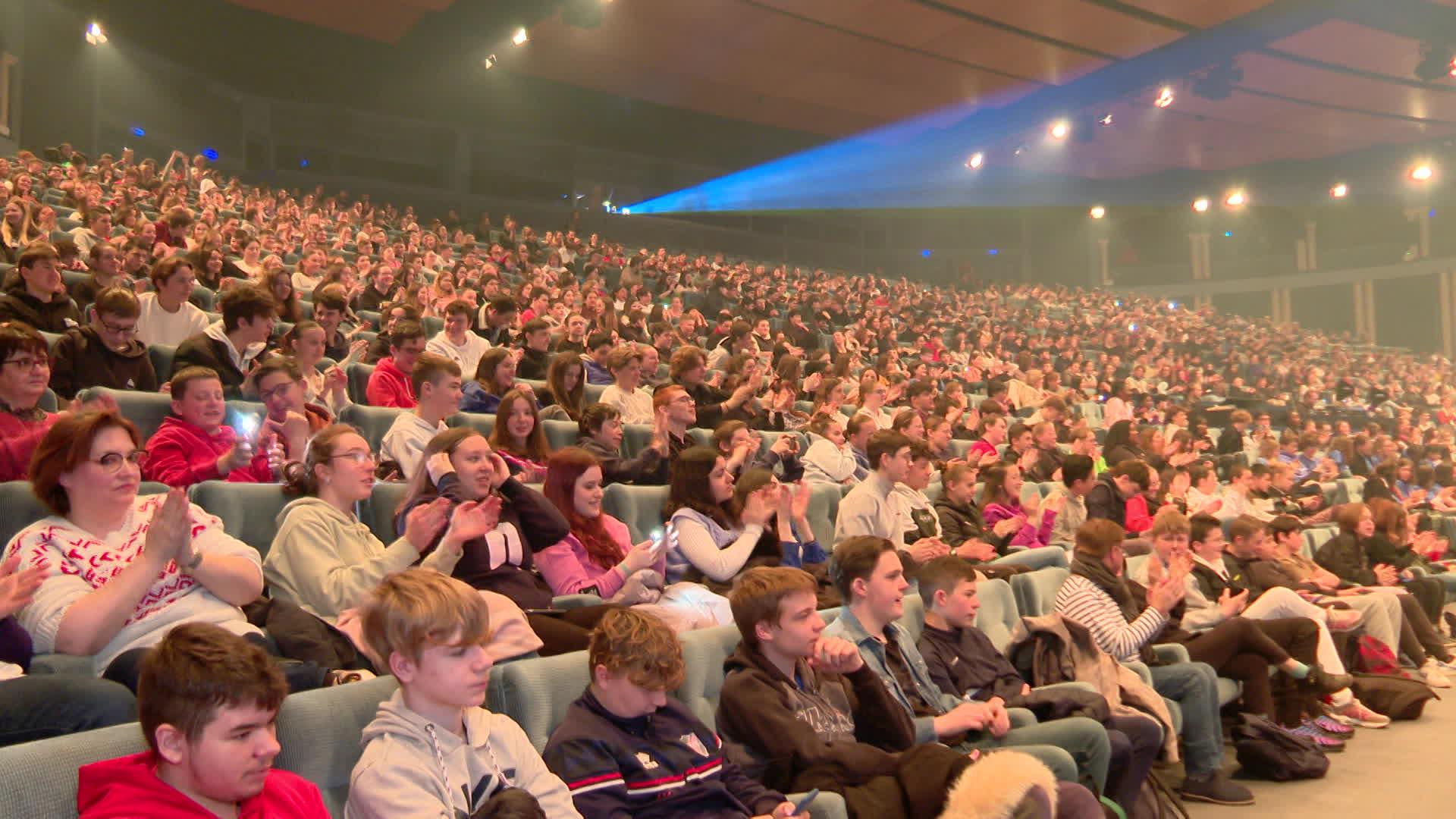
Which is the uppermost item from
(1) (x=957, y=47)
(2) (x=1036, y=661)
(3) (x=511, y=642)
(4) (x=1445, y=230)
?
(1) (x=957, y=47)

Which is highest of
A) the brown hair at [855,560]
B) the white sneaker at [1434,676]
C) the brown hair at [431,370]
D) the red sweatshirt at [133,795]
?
the brown hair at [431,370]

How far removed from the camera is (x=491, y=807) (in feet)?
5.22

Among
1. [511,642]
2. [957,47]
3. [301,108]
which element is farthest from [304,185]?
[511,642]

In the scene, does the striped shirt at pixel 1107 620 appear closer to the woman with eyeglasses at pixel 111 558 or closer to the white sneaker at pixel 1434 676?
the white sneaker at pixel 1434 676

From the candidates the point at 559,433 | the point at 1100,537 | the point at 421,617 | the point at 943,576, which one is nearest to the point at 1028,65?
the point at 559,433

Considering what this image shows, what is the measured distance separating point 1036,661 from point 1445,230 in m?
17.0

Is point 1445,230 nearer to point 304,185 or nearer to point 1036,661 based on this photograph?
point 304,185

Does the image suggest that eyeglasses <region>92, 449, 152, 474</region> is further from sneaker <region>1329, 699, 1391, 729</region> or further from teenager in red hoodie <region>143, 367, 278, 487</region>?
sneaker <region>1329, 699, 1391, 729</region>

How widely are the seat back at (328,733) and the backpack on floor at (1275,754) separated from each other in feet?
9.13

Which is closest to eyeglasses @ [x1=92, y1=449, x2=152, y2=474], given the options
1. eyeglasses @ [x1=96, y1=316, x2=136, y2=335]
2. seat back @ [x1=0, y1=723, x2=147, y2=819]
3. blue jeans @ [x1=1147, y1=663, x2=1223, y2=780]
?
seat back @ [x1=0, y1=723, x2=147, y2=819]

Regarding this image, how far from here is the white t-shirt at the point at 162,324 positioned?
4.16m

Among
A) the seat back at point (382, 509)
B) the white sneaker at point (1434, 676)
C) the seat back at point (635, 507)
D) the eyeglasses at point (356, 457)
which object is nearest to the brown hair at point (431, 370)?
the seat back at point (382, 509)

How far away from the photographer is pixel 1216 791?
127 inches

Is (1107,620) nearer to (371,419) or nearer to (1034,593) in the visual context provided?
(1034,593)
